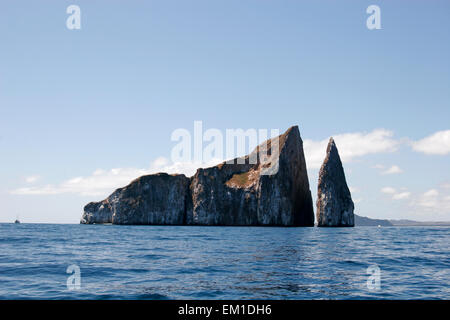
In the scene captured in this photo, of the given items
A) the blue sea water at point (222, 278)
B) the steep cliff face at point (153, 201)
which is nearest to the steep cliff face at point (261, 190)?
the steep cliff face at point (153, 201)

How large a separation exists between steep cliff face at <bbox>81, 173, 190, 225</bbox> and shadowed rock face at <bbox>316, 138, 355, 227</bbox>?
197 ft

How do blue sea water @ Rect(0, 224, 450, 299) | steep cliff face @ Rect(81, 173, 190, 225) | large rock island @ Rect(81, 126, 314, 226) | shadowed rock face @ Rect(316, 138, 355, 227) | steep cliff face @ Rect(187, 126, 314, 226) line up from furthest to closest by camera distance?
steep cliff face @ Rect(81, 173, 190, 225)
large rock island @ Rect(81, 126, 314, 226)
steep cliff face @ Rect(187, 126, 314, 226)
shadowed rock face @ Rect(316, 138, 355, 227)
blue sea water @ Rect(0, 224, 450, 299)

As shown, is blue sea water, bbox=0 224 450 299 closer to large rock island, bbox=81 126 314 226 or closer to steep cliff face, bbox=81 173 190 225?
large rock island, bbox=81 126 314 226

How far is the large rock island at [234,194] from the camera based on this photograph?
143 m

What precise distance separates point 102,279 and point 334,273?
13.1 m

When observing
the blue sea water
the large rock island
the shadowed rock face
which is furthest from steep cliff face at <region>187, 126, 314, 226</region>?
the blue sea water

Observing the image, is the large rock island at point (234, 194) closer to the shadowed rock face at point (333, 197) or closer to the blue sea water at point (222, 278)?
the shadowed rock face at point (333, 197)

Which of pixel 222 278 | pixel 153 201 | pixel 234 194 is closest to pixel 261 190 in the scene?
pixel 234 194

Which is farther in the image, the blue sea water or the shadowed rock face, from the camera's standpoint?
the shadowed rock face

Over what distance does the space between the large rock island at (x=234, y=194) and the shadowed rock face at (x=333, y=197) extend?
41.3 ft

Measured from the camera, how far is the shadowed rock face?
5256 inches

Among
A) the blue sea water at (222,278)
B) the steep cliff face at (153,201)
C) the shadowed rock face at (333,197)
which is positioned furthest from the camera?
the steep cliff face at (153,201)
